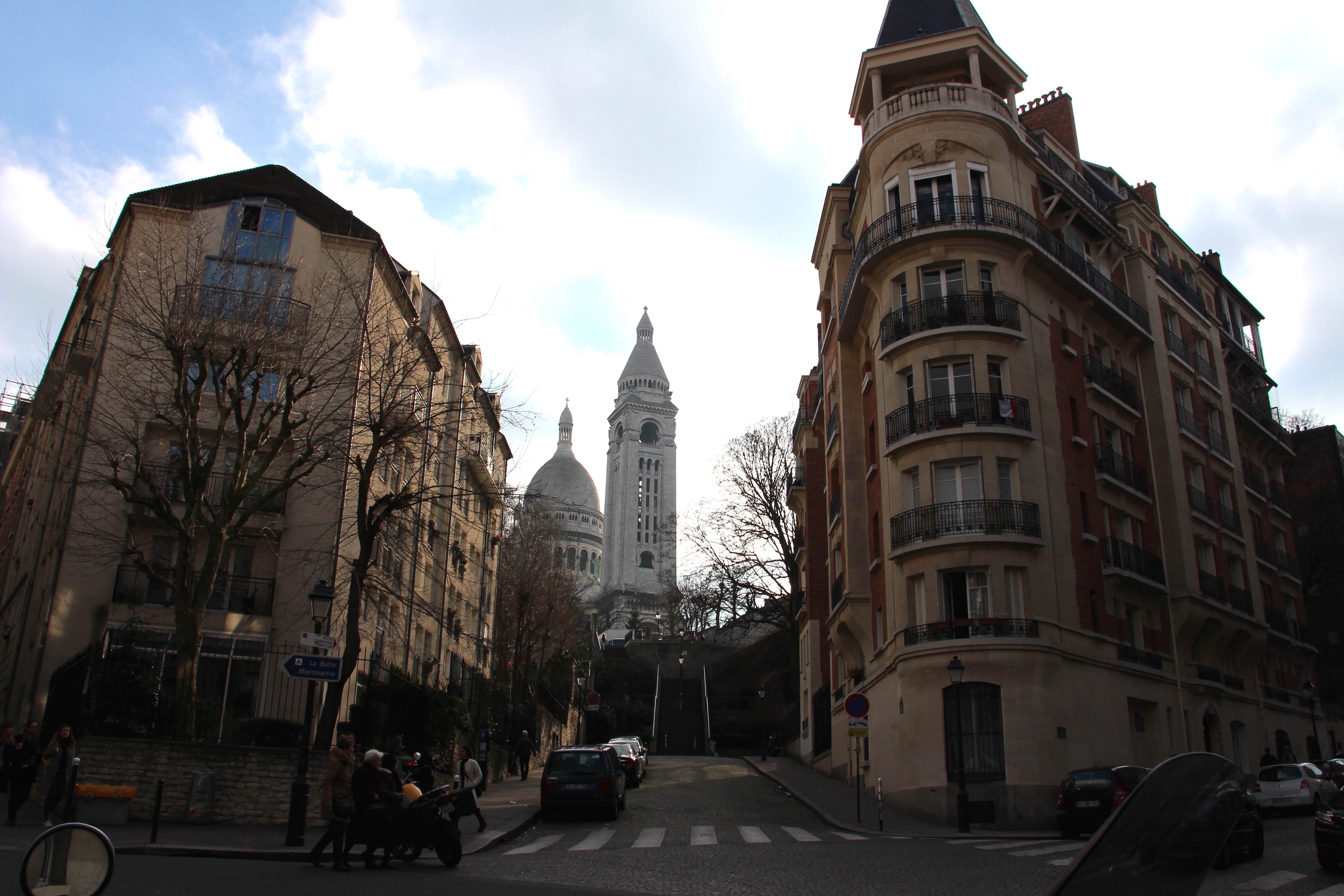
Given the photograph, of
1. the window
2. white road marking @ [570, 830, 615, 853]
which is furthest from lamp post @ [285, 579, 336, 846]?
the window

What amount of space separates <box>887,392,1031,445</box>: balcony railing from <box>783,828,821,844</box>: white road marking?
10785 millimetres

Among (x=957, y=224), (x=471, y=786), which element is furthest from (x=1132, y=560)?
(x=471, y=786)

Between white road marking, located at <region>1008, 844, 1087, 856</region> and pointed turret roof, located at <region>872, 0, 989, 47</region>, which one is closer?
A: white road marking, located at <region>1008, 844, 1087, 856</region>

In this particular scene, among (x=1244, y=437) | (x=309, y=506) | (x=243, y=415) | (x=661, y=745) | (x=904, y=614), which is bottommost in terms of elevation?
(x=661, y=745)

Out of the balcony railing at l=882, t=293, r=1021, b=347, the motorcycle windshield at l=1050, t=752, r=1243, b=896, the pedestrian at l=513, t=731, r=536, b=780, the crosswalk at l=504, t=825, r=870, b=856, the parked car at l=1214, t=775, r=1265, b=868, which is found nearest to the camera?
the motorcycle windshield at l=1050, t=752, r=1243, b=896

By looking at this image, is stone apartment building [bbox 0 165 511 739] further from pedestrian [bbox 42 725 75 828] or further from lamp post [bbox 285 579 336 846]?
lamp post [bbox 285 579 336 846]

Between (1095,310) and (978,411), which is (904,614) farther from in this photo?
(1095,310)

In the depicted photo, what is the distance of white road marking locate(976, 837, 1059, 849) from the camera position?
16406 mm

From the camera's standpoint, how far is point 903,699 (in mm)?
25203

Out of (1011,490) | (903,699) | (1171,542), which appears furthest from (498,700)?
(1171,542)

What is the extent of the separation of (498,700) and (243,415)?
16868 mm

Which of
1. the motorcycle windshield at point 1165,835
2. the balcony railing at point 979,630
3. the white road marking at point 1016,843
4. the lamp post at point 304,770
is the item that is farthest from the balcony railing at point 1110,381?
the motorcycle windshield at point 1165,835

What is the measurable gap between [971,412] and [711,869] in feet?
52.4

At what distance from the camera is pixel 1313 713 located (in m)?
40.9
